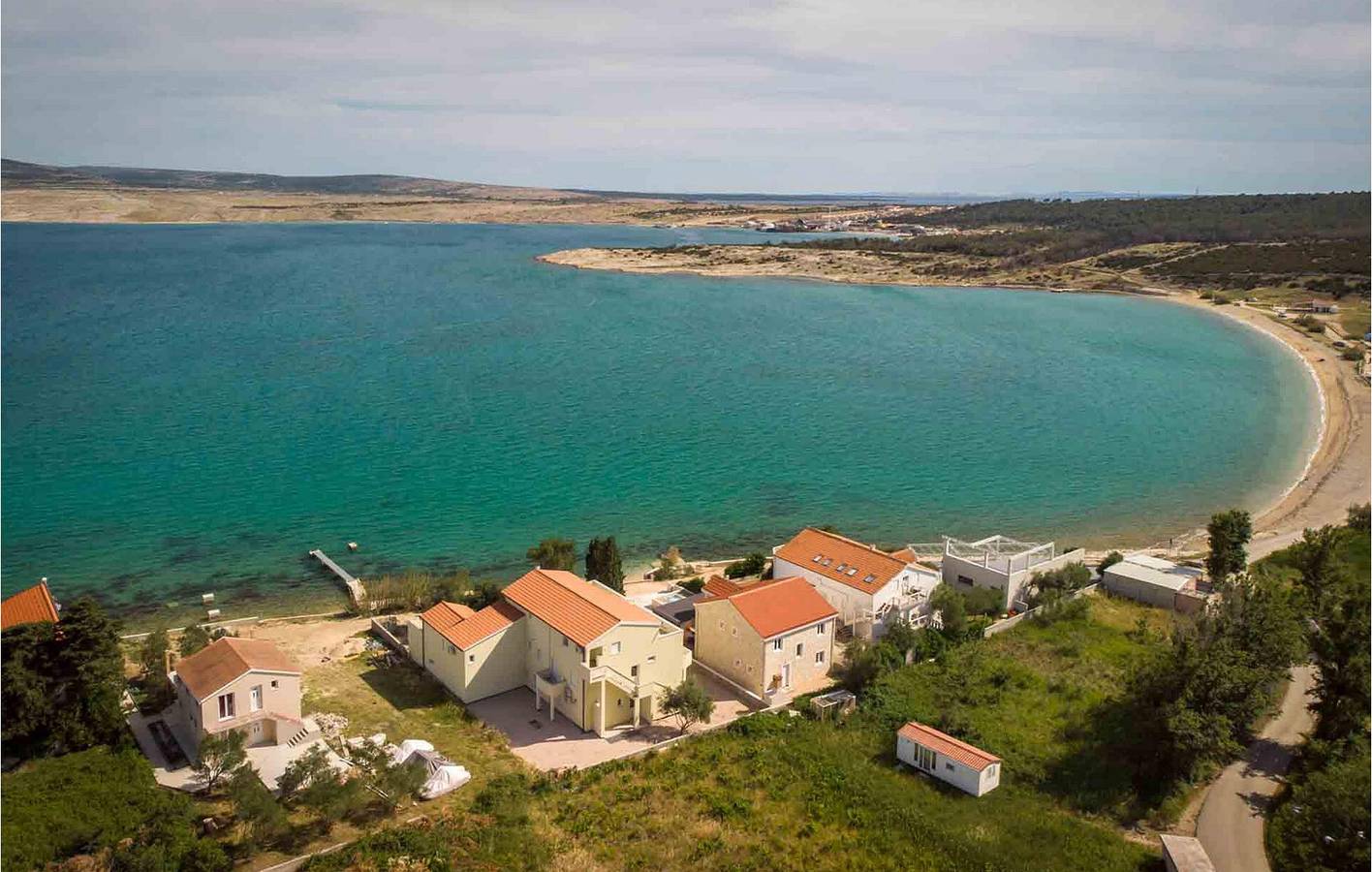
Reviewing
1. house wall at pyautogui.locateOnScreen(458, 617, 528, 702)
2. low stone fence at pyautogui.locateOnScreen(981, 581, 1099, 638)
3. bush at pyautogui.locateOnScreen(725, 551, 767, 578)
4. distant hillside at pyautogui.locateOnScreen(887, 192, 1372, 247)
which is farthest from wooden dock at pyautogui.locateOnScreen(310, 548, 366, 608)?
distant hillside at pyautogui.locateOnScreen(887, 192, 1372, 247)

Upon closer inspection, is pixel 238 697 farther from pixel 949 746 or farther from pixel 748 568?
pixel 748 568

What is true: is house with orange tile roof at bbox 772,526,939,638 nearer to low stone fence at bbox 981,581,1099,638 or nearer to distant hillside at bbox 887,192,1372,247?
low stone fence at bbox 981,581,1099,638

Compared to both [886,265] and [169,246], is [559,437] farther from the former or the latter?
[169,246]

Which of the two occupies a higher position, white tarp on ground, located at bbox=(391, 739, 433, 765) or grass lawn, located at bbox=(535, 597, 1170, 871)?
white tarp on ground, located at bbox=(391, 739, 433, 765)

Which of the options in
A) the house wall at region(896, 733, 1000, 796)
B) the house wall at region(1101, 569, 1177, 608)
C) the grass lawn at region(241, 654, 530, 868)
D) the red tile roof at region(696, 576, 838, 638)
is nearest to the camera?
the grass lawn at region(241, 654, 530, 868)

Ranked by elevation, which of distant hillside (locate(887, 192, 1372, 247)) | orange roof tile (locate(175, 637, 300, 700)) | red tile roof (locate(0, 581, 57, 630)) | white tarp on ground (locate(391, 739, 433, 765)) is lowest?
white tarp on ground (locate(391, 739, 433, 765))

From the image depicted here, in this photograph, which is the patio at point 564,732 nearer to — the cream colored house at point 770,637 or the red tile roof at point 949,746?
the cream colored house at point 770,637

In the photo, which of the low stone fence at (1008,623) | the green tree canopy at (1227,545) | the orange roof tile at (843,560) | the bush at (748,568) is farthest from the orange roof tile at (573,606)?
the green tree canopy at (1227,545)

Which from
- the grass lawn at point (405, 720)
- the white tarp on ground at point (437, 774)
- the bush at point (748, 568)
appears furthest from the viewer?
the bush at point (748, 568)
